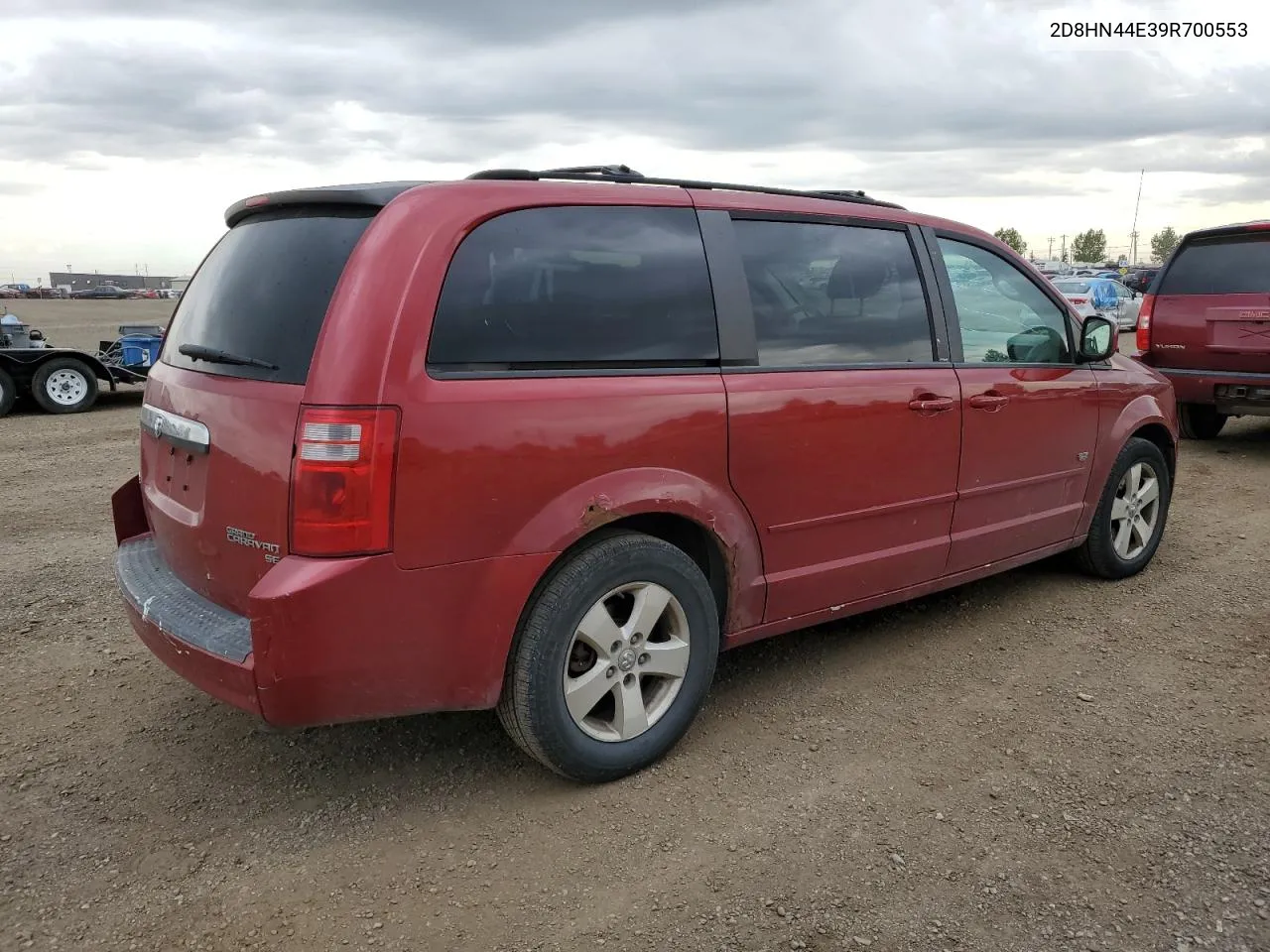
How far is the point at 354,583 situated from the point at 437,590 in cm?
23

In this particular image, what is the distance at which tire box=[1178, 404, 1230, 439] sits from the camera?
28.7 ft

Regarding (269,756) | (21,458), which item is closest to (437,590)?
(269,756)

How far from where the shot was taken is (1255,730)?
11.1 ft

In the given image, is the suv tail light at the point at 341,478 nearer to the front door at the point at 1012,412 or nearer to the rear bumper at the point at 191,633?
the rear bumper at the point at 191,633

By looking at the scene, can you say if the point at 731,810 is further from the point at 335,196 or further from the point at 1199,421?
the point at 1199,421

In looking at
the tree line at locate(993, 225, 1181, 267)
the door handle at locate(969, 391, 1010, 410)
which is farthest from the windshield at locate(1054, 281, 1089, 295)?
the tree line at locate(993, 225, 1181, 267)

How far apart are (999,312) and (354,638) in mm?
3075

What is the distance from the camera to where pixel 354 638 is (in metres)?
2.54

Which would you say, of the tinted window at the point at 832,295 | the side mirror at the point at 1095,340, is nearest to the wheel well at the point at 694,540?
the tinted window at the point at 832,295

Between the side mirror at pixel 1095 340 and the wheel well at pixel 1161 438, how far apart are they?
1.81 feet

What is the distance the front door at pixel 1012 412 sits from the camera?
3.97 m

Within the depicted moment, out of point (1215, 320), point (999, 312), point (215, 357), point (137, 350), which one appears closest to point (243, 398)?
point (215, 357)

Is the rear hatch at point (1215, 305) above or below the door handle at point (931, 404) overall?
above

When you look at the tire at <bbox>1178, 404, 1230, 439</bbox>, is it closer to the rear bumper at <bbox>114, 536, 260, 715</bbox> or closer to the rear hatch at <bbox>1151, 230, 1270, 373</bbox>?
the rear hatch at <bbox>1151, 230, 1270, 373</bbox>
